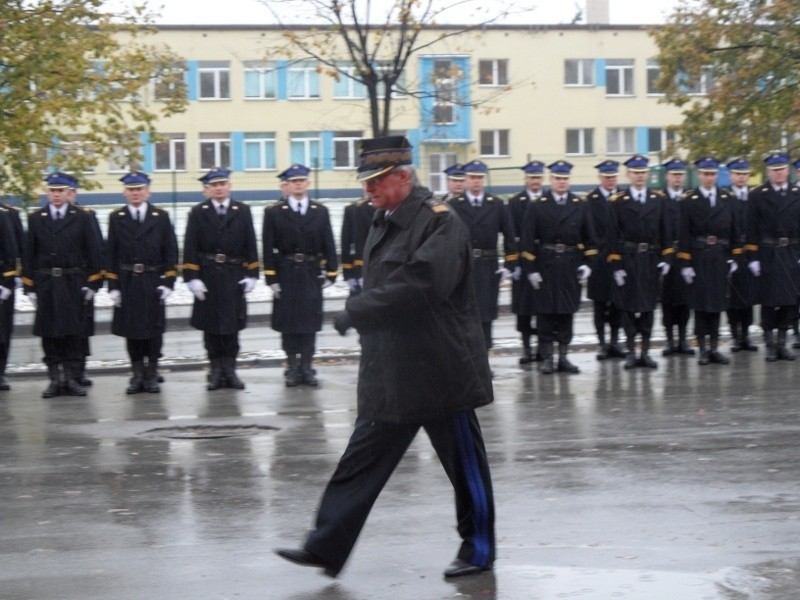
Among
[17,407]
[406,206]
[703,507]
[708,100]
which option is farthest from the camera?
[708,100]

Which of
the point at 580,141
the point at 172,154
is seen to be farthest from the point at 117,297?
the point at 580,141

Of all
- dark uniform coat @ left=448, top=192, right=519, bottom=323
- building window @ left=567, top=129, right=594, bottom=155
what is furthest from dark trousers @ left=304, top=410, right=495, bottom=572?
building window @ left=567, top=129, right=594, bottom=155

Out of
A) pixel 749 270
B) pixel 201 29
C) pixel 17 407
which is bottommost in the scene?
pixel 17 407

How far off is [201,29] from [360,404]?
4853 centimetres

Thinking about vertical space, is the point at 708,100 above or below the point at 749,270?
above

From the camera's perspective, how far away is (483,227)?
1500cm

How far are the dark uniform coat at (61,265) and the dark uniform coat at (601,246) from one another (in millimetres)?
5154

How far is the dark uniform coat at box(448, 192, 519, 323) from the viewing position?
15.0 m

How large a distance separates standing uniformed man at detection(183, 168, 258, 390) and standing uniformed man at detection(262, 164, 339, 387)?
31cm

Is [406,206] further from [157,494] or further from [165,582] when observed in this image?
[157,494]

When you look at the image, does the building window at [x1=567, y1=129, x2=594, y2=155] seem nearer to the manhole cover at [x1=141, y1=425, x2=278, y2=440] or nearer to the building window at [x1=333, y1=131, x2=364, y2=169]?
the building window at [x1=333, y1=131, x2=364, y2=169]

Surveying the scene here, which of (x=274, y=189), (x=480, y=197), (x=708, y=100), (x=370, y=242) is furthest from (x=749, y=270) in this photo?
(x=274, y=189)

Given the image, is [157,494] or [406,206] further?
[157,494]

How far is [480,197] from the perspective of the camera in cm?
1505
